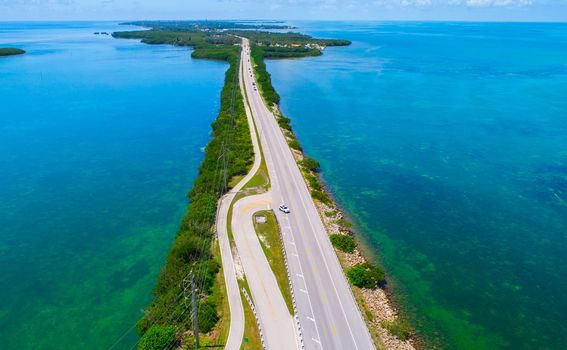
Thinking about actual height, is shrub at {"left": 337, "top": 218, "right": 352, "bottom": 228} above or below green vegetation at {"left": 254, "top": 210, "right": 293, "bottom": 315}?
below

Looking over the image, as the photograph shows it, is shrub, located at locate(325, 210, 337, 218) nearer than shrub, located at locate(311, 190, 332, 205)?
Yes

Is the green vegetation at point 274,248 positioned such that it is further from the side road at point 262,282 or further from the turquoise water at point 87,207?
the turquoise water at point 87,207

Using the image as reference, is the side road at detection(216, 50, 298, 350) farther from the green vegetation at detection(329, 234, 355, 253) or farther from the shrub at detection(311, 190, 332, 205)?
the green vegetation at detection(329, 234, 355, 253)

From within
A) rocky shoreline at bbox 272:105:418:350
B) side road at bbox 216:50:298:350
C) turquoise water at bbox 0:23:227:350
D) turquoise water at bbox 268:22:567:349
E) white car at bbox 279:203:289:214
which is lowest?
turquoise water at bbox 0:23:227:350

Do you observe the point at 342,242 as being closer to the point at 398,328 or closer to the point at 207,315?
the point at 398,328

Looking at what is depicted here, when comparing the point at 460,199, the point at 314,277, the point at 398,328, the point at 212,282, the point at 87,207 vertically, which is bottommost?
the point at 87,207

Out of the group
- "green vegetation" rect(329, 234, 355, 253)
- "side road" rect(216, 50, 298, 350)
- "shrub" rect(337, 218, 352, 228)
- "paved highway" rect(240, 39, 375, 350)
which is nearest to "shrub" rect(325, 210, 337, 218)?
"shrub" rect(337, 218, 352, 228)

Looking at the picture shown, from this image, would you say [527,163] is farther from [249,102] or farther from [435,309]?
[249,102]

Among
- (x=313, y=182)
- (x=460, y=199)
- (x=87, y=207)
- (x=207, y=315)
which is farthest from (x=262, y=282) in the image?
(x=460, y=199)
